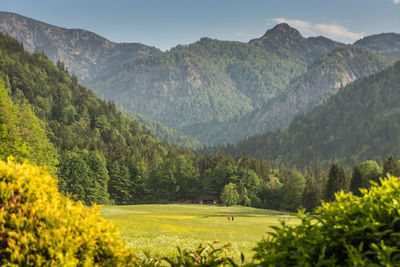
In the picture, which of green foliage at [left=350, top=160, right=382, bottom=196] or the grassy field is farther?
green foliage at [left=350, top=160, right=382, bottom=196]

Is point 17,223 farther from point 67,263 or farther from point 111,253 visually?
point 111,253

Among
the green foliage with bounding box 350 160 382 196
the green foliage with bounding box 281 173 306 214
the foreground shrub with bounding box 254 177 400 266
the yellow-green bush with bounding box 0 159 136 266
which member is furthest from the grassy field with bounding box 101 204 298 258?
the green foliage with bounding box 281 173 306 214

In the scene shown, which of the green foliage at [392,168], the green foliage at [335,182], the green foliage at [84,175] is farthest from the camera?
the green foliage at [84,175]

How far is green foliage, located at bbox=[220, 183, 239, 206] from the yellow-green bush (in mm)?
117049

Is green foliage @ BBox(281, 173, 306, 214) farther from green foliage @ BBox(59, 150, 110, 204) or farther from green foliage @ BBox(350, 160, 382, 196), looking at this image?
green foliage @ BBox(59, 150, 110, 204)

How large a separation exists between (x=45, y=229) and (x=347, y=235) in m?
6.71

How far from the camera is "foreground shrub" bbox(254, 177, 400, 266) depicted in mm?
6754

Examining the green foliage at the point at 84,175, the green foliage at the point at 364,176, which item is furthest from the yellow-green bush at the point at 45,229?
the green foliage at the point at 84,175

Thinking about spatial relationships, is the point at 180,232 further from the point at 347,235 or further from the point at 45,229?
the point at 347,235

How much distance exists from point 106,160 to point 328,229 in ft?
473

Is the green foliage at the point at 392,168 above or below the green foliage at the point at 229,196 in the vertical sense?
above

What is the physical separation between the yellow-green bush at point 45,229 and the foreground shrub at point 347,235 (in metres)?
3.93

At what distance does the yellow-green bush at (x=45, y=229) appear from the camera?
7.53m

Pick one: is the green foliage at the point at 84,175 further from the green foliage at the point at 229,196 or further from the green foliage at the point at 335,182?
the green foliage at the point at 335,182
